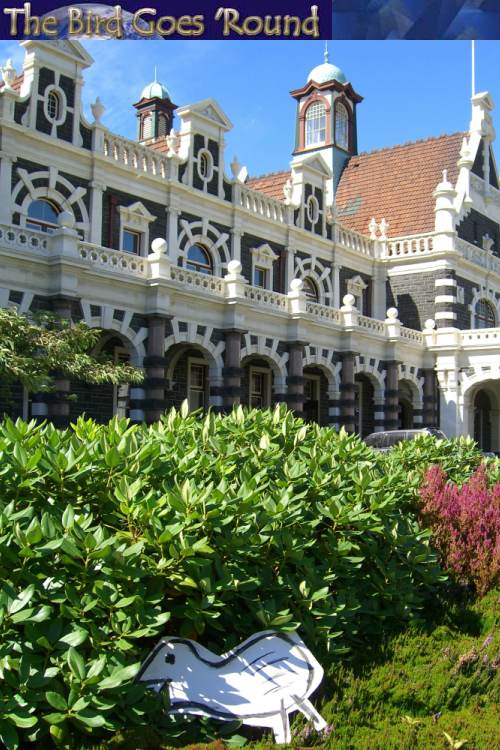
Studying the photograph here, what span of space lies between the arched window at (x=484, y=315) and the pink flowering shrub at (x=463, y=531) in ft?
104

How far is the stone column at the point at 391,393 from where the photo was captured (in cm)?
3284

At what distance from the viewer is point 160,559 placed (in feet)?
17.2

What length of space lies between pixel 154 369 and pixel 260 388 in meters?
8.99

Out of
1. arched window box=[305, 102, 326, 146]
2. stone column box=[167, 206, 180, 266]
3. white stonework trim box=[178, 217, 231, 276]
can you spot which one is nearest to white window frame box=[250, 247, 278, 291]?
white stonework trim box=[178, 217, 231, 276]

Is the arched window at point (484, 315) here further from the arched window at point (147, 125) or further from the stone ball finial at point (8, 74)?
the stone ball finial at point (8, 74)

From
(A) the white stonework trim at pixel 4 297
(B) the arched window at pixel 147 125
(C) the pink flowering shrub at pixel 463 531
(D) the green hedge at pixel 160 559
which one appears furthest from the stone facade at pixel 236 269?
(D) the green hedge at pixel 160 559

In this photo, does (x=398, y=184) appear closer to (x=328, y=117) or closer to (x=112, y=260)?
(x=328, y=117)

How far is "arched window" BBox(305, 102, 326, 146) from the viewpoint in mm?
43750

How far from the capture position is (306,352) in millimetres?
28297

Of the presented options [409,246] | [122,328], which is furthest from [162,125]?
[122,328]

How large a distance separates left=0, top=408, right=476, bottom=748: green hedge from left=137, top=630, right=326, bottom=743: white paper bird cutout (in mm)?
145

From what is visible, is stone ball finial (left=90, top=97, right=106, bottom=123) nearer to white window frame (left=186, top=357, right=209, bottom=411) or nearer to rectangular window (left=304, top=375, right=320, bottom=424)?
white window frame (left=186, top=357, right=209, bottom=411)

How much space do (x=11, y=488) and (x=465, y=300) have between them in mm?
34747

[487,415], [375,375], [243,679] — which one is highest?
[375,375]
